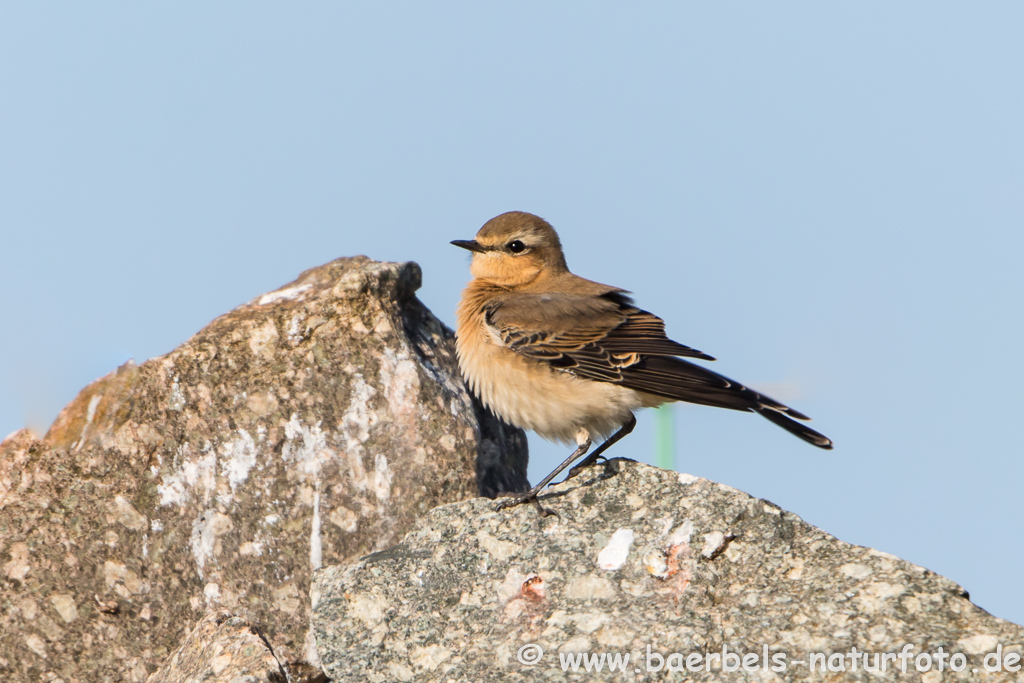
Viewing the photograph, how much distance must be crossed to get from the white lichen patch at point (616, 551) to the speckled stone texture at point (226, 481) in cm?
160

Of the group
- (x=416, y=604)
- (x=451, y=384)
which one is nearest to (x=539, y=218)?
(x=451, y=384)

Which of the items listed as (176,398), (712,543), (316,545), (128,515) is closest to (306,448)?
(316,545)

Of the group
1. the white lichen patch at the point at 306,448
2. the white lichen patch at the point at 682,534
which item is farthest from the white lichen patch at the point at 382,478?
the white lichen patch at the point at 682,534

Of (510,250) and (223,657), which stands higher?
(510,250)

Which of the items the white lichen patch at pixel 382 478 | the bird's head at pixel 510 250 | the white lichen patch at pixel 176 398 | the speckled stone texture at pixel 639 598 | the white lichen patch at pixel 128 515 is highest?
the bird's head at pixel 510 250

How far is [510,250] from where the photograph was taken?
387 inches

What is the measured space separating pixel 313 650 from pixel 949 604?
4257 mm

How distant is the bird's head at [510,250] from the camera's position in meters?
9.80

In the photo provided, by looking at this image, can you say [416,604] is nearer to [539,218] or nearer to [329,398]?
[329,398]

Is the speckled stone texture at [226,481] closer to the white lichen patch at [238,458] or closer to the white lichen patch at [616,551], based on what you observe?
the white lichen patch at [238,458]

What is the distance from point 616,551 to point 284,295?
3.71 meters

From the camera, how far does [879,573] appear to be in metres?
5.95

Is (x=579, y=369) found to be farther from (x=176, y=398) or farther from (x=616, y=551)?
(x=176, y=398)

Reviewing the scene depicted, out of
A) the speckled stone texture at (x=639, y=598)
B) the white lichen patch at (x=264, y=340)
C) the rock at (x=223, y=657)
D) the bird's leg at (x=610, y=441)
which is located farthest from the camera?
the bird's leg at (x=610, y=441)
